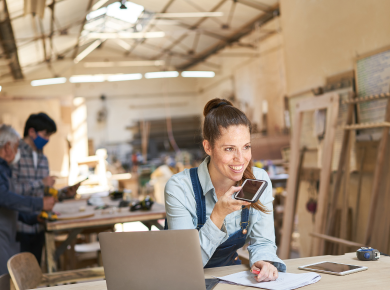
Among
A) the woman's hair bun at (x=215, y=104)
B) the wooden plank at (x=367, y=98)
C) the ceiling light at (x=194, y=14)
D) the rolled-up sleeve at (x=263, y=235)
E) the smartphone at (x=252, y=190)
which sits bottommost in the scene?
the rolled-up sleeve at (x=263, y=235)

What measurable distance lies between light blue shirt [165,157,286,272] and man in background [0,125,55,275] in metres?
1.75

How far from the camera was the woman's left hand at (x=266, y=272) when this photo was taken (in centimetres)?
151

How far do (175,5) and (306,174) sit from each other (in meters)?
7.85

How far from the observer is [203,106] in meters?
8.61

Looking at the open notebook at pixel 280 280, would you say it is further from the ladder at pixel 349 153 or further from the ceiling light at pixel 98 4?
the ceiling light at pixel 98 4

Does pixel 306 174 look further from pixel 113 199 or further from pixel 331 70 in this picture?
pixel 113 199

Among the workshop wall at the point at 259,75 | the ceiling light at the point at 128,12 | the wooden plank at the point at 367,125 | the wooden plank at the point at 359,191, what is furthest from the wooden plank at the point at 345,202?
the ceiling light at the point at 128,12

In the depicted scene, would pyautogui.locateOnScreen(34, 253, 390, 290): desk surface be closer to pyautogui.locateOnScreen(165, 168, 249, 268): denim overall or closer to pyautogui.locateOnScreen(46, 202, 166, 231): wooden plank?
pyautogui.locateOnScreen(165, 168, 249, 268): denim overall

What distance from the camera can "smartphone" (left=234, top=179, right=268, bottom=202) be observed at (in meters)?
1.43

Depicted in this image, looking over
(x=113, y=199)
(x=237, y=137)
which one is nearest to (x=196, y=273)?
(x=237, y=137)

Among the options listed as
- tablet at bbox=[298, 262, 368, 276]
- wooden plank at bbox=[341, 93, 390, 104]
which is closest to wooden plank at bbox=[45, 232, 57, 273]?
tablet at bbox=[298, 262, 368, 276]

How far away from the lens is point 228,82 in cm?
1498

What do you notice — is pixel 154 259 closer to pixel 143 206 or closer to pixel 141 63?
pixel 143 206

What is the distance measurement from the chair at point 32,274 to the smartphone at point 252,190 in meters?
1.15
